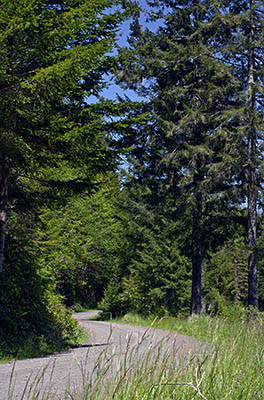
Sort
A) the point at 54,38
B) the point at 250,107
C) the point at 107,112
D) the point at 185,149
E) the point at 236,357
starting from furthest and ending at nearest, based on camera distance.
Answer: the point at 185,149
the point at 250,107
the point at 107,112
the point at 54,38
the point at 236,357

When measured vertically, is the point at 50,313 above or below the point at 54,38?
below

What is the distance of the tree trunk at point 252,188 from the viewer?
54.6 ft

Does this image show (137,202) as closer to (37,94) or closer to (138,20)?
(138,20)

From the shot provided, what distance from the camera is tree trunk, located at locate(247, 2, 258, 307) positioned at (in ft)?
54.6

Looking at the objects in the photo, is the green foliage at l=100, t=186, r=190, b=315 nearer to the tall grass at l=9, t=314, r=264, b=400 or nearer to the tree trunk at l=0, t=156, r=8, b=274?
the tree trunk at l=0, t=156, r=8, b=274

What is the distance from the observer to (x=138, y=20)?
824 inches

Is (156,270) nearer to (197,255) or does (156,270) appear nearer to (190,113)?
(197,255)

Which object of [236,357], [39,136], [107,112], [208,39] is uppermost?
[208,39]

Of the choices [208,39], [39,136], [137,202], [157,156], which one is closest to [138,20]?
[208,39]

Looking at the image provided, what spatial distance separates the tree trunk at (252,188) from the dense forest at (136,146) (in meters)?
0.05

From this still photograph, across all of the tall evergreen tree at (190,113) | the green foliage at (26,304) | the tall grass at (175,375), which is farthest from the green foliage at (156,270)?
the tall grass at (175,375)

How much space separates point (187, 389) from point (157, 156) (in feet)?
55.8

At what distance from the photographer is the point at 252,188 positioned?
17.2 meters

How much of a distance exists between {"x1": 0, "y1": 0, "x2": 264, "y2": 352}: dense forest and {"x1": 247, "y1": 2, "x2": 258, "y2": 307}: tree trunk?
0.17 ft
